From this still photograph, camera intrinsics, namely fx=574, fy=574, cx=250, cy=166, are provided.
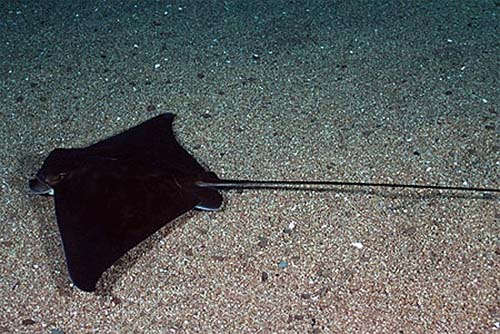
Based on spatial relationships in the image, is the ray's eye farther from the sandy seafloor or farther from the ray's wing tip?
the ray's wing tip

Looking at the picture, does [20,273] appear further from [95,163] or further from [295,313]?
[295,313]

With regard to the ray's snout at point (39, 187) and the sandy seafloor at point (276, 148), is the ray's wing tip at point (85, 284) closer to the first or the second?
the sandy seafloor at point (276, 148)

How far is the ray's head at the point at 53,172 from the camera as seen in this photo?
2553 mm

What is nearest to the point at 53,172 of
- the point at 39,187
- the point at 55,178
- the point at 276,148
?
the point at 55,178

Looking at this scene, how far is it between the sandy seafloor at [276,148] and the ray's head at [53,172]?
3.9 inches

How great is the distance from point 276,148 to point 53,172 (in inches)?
44.6

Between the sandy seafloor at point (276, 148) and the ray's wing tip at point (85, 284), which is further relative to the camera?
the sandy seafloor at point (276, 148)

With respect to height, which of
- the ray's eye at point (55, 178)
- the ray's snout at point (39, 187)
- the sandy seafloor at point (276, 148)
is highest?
the ray's eye at point (55, 178)

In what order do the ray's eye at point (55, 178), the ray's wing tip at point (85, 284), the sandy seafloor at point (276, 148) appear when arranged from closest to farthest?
1. the ray's wing tip at point (85, 284)
2. the sandy seafloor at point (276, 148)
3. the ray's eye at point (55, 178)

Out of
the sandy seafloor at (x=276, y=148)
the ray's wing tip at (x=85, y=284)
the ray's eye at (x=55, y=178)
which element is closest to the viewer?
the ray's wing tip at (x=85, y=284)

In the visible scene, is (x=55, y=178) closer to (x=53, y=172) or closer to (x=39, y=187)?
(x=53, y=172)

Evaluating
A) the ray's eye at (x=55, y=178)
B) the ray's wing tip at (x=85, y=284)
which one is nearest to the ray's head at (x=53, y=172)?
the ray's eye at (x=55, y=178)

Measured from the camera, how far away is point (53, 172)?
256cm

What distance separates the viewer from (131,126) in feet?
10.5
